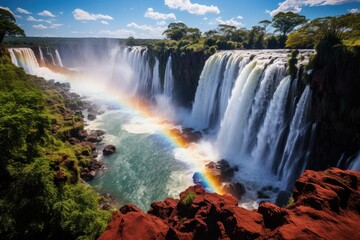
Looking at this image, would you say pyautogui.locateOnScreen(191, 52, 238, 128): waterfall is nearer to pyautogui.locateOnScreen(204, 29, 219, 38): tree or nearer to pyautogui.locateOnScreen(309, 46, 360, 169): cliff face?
pyautogui.locateOnScreen(309, 46, 360, 169): cliff face

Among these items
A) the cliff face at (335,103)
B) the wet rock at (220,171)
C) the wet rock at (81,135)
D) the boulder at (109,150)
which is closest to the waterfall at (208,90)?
the wet rock at (220,171)

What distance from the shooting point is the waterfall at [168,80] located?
4262cm

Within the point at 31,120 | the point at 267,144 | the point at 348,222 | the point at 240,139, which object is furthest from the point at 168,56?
the point at 348,222

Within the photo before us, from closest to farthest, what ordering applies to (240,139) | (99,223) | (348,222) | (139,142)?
(348,222)
(99,223)
(240,139)
(139,142)

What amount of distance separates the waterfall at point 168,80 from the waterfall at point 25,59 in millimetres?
36130

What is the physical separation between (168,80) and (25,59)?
3902cm

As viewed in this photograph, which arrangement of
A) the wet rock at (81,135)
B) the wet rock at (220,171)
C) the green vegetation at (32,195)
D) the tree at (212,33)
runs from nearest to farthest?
1. the green vegetation at (32,195)
2. the wet rock at (220,171)
3. the wet rock at (81,135)
4. the tree at (212,33)

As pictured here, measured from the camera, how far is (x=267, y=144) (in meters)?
21.4

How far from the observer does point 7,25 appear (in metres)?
38.7

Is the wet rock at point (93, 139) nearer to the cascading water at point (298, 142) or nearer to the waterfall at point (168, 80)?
the waterfall at point (168, 80)

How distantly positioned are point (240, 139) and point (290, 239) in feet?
64.7

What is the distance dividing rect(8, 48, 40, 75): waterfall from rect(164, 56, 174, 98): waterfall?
3613 cm

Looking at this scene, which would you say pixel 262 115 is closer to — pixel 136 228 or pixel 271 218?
pixel 271 218

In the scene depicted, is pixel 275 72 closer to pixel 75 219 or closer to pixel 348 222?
pixel 348 222
